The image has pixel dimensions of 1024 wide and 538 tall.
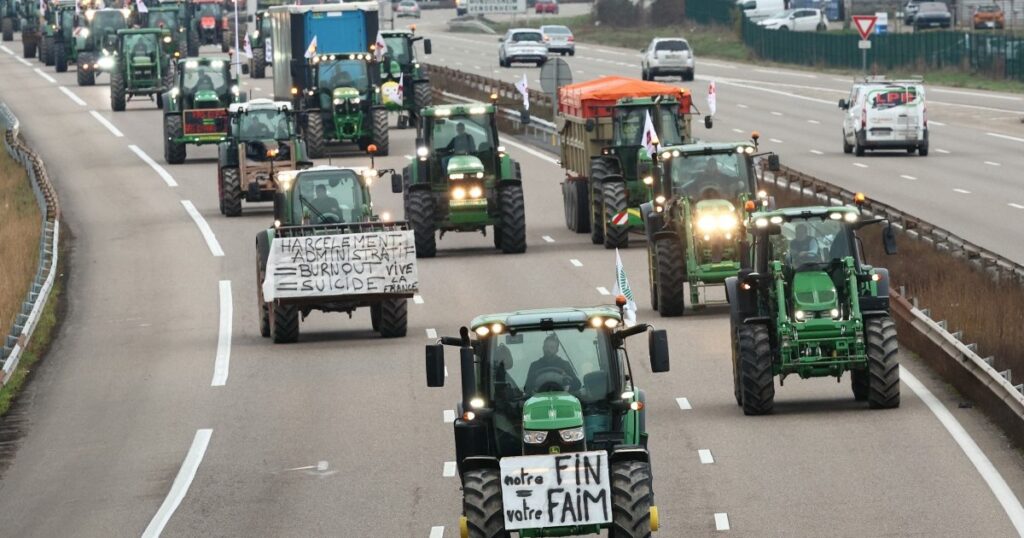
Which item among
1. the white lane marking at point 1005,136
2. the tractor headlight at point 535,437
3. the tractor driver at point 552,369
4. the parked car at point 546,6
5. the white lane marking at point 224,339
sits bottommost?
the white lane marking at point 224,339

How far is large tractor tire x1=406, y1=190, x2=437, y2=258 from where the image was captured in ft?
129

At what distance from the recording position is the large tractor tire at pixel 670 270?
104 feet

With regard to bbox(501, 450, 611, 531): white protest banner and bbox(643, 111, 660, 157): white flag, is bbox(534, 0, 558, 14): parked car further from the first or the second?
bbox(501, 450, 611, 531): white protest banner

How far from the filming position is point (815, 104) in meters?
75.8

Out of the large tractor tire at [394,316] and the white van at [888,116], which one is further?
the white van at [888,116]

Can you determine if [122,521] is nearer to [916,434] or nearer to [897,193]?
[916,434]

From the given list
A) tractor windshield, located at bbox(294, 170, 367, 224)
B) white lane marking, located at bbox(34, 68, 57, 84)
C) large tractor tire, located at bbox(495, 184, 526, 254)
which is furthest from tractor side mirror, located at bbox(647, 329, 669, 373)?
white lane marking, located at bbox(34, 68, 57, 84)

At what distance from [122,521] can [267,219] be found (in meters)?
26.8

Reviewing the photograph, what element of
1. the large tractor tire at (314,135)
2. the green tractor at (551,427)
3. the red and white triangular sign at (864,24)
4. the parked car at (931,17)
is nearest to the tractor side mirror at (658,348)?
the green tractor at (551,427)

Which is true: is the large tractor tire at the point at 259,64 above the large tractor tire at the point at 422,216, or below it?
above

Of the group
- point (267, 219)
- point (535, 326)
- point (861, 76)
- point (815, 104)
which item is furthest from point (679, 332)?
point (861, 76)

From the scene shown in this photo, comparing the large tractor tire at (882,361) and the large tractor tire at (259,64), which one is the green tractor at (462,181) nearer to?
the large tractor tire at (882,361)

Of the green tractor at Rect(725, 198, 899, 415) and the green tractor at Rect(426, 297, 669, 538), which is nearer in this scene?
the green tractor at Rect(426, 297, 669, 538)

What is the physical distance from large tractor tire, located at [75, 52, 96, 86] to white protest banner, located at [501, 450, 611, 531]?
69.6 metres
